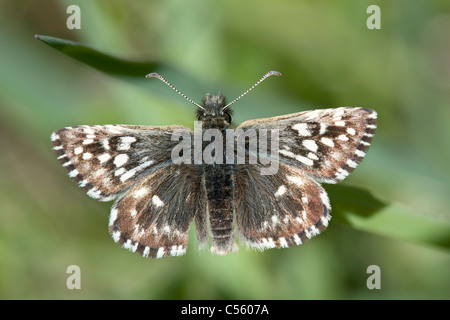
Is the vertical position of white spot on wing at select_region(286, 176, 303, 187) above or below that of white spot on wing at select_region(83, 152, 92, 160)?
below

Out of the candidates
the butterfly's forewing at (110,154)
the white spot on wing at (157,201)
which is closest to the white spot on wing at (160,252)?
the white spot on wing at (157,201)

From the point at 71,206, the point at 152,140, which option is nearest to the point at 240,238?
the point at 152,140

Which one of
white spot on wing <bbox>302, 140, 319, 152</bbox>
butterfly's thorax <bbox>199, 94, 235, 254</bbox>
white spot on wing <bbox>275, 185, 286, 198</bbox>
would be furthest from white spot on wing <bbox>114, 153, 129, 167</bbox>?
white spot on wing <bbox>302, 140, 319, 152</bbox>

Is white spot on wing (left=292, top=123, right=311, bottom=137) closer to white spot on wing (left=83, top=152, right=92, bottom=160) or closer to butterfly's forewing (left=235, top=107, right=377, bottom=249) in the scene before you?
butterfly's forewing (left=235, top=107, right=377, bottom=249)

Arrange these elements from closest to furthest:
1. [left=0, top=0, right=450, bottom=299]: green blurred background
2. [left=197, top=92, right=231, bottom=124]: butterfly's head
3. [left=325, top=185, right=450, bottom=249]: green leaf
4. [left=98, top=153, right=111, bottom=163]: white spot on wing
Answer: [left=325, top=185, right=450, bottom=249]: green leaf
[left=98, top=153, right=111, bottom=163]: white spot on wing
[left=197, top=92, right=231, bottom=124]: butterfly's head
[left=0, top=0, right=450, bottom=299]: green blurred background


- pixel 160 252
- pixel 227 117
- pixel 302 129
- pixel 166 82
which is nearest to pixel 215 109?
pixel 227 117
